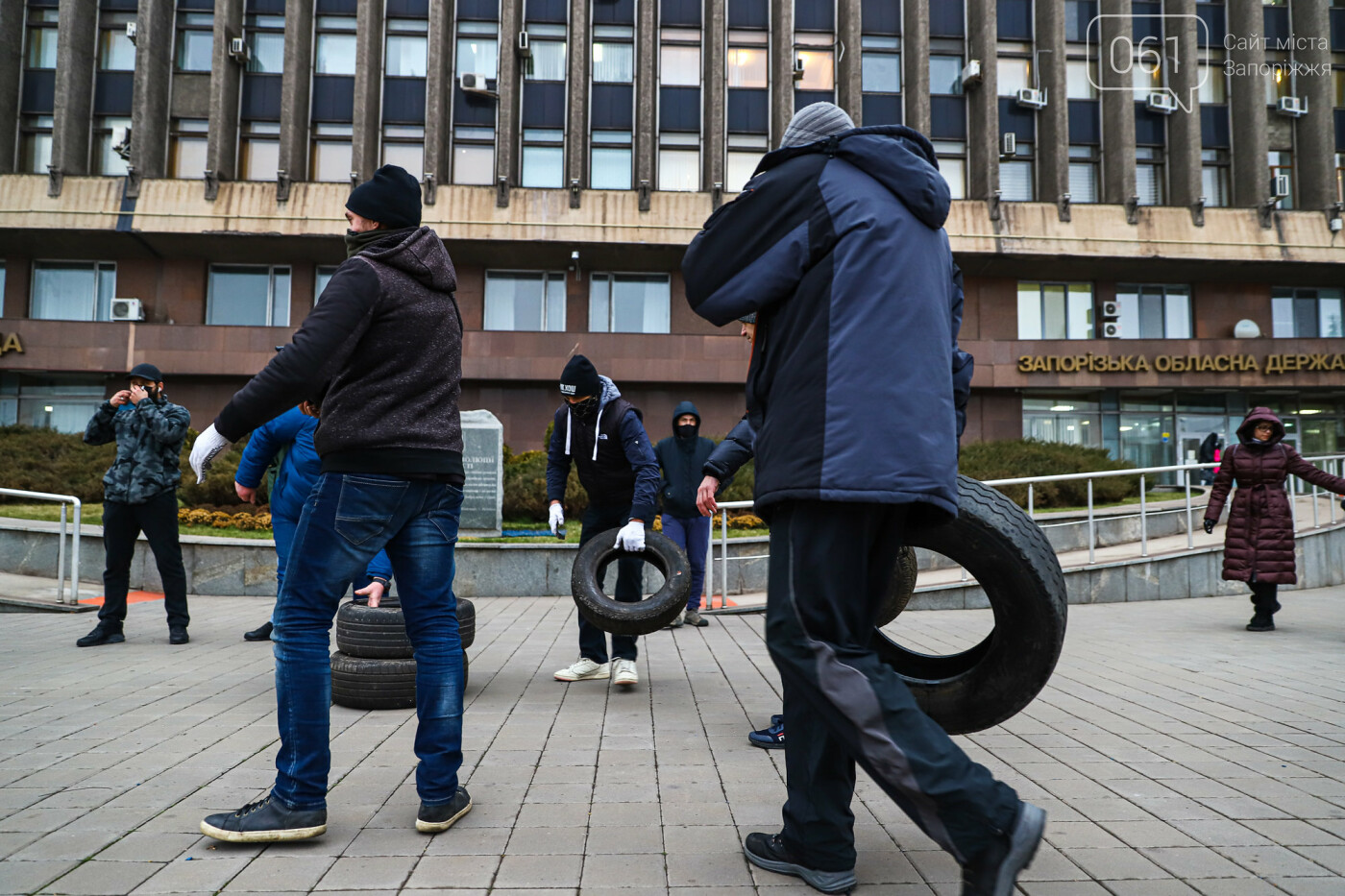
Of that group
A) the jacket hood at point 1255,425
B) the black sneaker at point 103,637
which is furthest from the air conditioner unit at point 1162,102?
the black sneaker at point 103,637

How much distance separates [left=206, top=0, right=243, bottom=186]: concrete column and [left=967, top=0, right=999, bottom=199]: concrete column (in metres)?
22.2

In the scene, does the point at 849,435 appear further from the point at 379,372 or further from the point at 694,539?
the point at 694,539

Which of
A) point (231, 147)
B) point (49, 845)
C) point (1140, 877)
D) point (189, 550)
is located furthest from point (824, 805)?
point (231, 147)

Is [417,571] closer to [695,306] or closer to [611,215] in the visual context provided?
[695,306]

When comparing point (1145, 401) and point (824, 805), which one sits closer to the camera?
point (824, 805)

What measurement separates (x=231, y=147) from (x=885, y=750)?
1166 inches

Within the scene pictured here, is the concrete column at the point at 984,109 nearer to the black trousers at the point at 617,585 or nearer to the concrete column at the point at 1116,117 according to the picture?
the concrete column at the point at 1116,117

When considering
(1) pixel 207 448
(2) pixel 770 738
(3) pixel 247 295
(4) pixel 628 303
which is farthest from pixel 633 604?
(3) pixel 247 295

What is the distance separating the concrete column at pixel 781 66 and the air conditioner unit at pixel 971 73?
17.9ft

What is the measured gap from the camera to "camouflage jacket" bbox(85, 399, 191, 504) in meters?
7.43

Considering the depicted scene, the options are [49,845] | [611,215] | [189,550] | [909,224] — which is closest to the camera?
[909,224]

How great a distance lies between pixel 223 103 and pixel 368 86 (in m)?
4.07

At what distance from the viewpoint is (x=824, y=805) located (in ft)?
8.48

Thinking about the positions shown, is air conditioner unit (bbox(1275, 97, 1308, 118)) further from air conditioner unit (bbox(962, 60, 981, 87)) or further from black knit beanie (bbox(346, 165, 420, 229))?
black knit beanie (bbox(346, 165, 420, 229))
